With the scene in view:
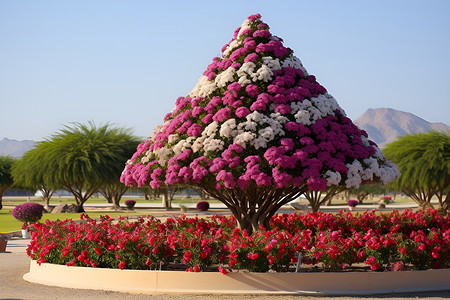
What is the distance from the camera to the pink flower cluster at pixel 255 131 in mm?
15617

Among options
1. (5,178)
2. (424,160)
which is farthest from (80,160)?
(424,160)

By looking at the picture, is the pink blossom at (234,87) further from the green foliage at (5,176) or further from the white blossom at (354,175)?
the green foliage at (5,176)

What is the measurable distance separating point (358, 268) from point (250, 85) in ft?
19.1

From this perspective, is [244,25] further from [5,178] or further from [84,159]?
[5,178]

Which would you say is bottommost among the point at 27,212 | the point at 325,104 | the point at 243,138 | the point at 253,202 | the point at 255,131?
the point at 27,212

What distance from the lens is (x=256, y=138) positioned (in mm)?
15891

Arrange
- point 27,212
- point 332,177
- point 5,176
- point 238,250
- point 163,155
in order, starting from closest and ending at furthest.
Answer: point 238,250 → point 332,177 → point 163,155 → point 27,212 → point 5,176

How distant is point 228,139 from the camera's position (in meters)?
16.2

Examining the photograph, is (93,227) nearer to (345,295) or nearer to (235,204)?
(235,204)

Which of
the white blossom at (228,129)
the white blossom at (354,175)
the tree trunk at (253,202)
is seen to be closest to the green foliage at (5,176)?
the tree trunk at (253,202)

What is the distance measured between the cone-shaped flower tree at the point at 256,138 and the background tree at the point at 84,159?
44524 mm

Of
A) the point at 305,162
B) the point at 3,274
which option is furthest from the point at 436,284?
the point at 3,274

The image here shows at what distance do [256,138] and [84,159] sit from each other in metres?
48.4

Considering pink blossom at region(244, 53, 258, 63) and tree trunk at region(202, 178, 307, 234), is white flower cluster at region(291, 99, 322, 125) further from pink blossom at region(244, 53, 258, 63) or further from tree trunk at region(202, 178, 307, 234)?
tree trunk at region(202, 178, 307, 234)
